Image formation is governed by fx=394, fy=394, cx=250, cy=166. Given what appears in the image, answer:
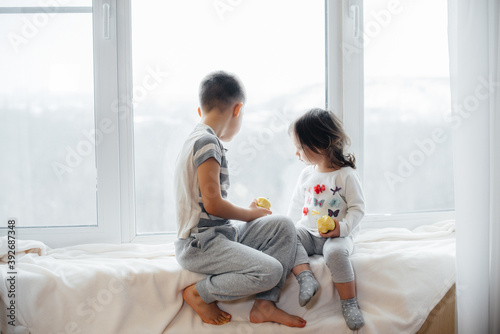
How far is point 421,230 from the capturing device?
173 cm

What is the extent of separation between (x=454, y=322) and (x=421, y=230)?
0.46m

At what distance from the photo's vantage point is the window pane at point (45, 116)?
5.13ft

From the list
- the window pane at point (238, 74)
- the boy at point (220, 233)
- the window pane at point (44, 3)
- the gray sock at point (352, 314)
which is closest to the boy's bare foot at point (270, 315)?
the boy at point (220, 233)

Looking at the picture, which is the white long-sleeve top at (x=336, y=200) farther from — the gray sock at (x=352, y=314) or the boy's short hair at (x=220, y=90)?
the boy's short hair at (x=220, y=90)

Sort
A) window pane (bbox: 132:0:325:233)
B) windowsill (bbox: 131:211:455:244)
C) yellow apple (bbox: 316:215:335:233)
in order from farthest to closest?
windowsill (bbox: 131:211:455:244), window pane (bbox: 132:0:325:233), yellow apple (bbox: 316:215:335:233)

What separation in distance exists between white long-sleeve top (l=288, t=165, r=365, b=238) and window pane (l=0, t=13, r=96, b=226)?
89 centimetres

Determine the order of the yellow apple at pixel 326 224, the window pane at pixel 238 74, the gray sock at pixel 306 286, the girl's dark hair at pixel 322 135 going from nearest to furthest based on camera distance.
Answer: the gray sock at pixel 306 286, the yellow apple at pixel 326 224, the girl's dark hair at pixel 322 135, the window pane at pixel 238 74

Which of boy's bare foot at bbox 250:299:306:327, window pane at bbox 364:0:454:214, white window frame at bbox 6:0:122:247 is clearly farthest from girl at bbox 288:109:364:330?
white window frame at bbox 6:0:122:247

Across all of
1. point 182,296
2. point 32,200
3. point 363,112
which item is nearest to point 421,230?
point 363,112

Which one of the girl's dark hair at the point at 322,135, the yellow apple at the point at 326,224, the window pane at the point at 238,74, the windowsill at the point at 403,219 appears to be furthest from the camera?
the windowsill at the point at 403,219

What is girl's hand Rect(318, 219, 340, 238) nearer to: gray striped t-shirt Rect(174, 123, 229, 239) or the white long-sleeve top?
the white long-sleeve top

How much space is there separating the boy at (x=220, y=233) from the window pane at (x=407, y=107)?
2.12 feet

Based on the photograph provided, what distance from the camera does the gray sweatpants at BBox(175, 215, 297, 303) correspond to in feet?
4.04

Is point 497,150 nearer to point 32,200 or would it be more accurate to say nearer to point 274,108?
point 274,108
